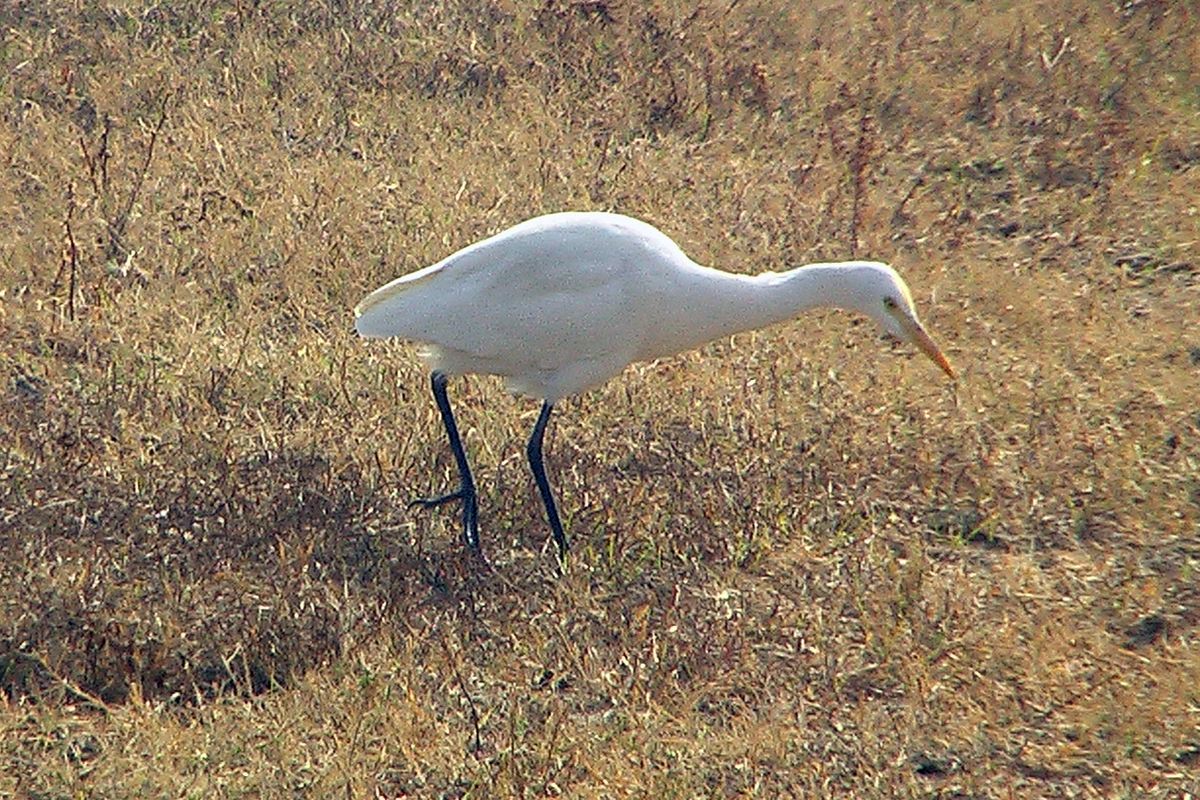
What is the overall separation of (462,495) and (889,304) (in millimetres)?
1359

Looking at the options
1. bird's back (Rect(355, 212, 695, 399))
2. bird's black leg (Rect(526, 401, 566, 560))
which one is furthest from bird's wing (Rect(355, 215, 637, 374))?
bird's black leg (Rect(526, 401, 566, 560))

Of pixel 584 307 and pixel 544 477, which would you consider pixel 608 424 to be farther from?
pixel 584 307

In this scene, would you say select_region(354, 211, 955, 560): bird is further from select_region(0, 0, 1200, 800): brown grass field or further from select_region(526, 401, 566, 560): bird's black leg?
select_region(0, 0, 1200, 800): brown grass field

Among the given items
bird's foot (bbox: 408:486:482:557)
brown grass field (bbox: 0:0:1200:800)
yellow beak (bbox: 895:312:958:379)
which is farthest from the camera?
yellow beak (bbox: 895:312:958:379)

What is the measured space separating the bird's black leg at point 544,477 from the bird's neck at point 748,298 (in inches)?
16.4

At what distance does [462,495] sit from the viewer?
495 cm

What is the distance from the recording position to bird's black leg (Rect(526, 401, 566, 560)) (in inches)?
191

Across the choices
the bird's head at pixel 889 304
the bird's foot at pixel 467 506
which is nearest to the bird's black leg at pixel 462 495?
the bird's foot at pixel 467 506

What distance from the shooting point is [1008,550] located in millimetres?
5047

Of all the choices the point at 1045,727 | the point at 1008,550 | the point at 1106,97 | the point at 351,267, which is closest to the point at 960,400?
the point at 1008,550

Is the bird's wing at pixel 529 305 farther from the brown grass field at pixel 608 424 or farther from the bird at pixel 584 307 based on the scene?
the brown grass field at pixel 608 424

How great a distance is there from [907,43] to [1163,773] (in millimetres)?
5539

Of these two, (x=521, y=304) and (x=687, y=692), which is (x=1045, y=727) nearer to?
(x=687, y=692)

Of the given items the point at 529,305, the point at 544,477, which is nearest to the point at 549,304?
the point at 529,305
